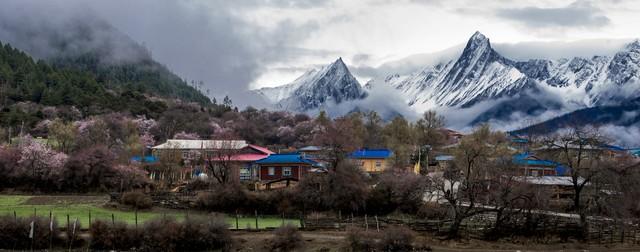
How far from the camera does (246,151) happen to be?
77688 mm

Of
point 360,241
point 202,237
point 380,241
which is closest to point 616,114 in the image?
point 380,241

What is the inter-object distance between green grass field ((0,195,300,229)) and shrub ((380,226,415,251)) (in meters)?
9.29

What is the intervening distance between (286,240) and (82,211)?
20304 mm

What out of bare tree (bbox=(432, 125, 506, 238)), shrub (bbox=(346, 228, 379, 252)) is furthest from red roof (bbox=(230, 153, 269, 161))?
shrub (bbox=(346, 228, 379, 252))

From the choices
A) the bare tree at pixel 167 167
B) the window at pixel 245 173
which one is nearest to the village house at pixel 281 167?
the window at pixel 245 173

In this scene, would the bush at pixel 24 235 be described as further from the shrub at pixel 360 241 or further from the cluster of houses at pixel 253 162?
the cluster of houses at pixel 253 162

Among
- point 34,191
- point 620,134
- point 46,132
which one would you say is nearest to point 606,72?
point 620,134

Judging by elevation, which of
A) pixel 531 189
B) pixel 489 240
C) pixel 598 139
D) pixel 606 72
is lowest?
pixel 489 240

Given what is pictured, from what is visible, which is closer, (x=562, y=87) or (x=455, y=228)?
(x=455, y=228)

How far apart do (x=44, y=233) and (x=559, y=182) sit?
147 ft

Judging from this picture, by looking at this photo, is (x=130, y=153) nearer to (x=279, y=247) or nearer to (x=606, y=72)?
(x=279, y=247)

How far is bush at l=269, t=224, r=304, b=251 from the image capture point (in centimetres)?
3750

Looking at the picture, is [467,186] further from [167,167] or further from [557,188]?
[167,167]

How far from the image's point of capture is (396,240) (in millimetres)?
37062
